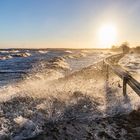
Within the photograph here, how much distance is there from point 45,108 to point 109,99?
3.34 meters

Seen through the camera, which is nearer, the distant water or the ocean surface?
the ocean surface

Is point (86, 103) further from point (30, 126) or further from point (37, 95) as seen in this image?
point (30, 126)

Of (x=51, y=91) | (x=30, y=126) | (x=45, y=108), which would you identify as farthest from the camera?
(x=51, y=91)

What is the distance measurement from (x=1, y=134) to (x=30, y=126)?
92 cm

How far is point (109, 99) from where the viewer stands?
12133 millimetres

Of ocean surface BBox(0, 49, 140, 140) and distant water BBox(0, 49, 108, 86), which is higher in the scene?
ocean surface BBox(0, 49, 140, 140)

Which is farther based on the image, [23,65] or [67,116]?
[23,65]

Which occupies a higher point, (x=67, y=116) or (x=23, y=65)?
(x=67, y=116)

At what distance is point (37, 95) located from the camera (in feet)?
41.3

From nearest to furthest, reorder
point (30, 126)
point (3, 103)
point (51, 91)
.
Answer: point (30, 126), point (3, 103), point (51, 91)

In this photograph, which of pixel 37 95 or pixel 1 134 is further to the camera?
pixel 37 95

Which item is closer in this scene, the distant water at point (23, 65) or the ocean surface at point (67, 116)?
the ocean surface at point (67, 116)

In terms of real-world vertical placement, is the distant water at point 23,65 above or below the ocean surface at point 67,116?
below

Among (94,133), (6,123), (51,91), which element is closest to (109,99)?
(51,91)
